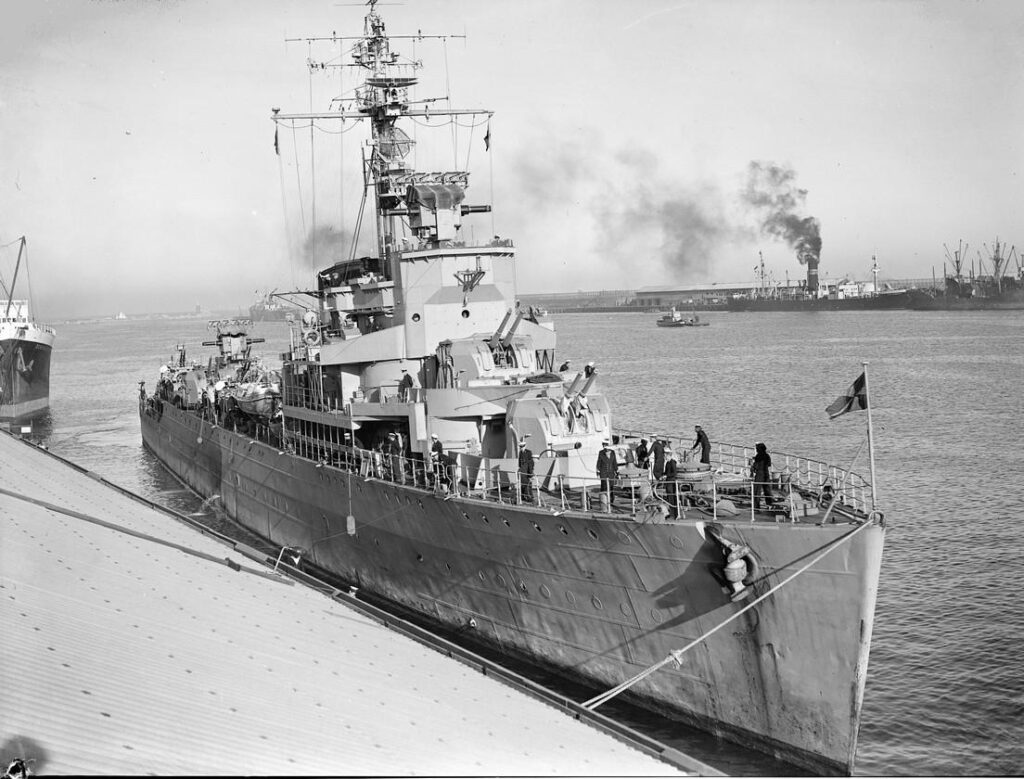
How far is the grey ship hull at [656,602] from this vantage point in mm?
13508

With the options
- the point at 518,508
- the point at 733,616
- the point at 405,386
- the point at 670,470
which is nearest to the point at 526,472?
the point at 518,508

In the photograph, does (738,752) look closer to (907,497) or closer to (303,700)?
(303,700)

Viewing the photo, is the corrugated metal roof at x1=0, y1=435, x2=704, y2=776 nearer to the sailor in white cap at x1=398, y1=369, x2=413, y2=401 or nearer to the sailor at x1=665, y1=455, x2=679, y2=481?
the sailor at x1=665, y1=455, x2=679, y2=481

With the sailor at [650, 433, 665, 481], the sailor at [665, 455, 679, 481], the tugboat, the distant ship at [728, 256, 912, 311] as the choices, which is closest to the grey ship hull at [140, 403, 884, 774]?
the tugboat

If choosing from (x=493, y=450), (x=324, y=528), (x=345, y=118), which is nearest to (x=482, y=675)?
(x=493, y=450)

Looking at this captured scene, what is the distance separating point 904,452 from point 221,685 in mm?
30342

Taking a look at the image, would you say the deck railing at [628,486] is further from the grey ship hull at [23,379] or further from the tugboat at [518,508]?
the grey ship hull at [23,379]

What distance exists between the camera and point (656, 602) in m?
15.1

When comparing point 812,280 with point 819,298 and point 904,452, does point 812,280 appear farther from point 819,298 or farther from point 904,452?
point 904,452

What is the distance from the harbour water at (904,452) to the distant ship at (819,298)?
43.7 metres

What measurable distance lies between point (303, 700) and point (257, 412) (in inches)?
985

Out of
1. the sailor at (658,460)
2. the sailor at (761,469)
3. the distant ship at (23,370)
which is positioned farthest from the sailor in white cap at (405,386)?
the distant ship at (23,370)

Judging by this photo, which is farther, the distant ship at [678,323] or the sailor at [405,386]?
the distant ship at [678,323]

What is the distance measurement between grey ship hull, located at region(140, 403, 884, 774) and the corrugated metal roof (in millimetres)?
4047
